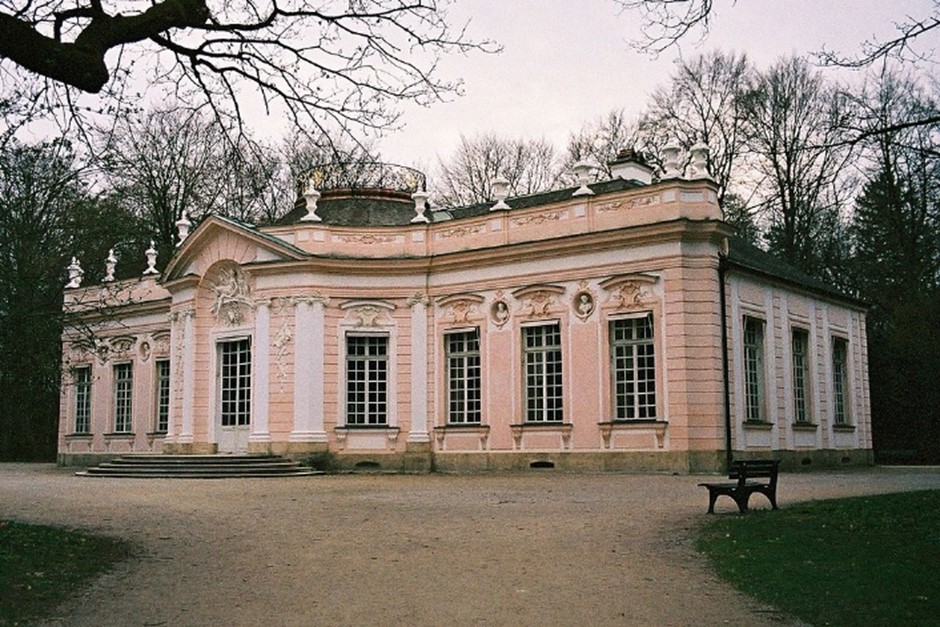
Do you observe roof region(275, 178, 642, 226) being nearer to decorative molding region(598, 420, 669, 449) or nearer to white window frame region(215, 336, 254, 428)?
white window frame region(215, 336, 254, 428)

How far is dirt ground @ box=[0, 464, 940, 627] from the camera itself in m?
6.71

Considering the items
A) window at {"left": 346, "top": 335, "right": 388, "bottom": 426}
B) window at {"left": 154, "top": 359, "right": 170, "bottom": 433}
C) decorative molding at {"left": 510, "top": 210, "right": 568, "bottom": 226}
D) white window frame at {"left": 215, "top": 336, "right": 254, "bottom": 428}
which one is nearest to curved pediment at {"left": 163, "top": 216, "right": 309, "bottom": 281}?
white window frame at {"left": 215, "top": 336, "right": 254, "bottom": 428}

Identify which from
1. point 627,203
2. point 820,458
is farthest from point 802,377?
point 627,203

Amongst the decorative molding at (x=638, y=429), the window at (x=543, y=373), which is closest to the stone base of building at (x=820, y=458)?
the decorative molding at (x=638, y=429)

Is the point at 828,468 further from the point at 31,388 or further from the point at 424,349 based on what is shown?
the point at 31,388

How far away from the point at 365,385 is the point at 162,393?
7.81 meters

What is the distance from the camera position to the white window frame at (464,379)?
23.2m

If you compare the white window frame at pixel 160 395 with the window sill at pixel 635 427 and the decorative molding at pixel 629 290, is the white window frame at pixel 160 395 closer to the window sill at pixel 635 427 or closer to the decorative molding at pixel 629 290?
the window sill at pixel 635 427

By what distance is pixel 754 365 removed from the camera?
72.5 feet

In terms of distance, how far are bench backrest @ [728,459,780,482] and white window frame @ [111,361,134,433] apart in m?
21.5

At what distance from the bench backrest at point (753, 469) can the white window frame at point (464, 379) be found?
438 inches

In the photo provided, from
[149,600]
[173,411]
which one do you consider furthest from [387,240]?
[149,600]

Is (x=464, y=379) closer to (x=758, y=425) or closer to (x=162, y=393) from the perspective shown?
(x=758, y=425)

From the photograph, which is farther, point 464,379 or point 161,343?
point 161,343
